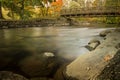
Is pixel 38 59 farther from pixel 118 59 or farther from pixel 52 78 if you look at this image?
pixel 118 59

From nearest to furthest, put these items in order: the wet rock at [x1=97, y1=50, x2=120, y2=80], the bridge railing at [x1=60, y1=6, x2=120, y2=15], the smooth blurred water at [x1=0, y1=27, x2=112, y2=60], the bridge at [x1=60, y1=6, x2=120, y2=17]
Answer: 1. the wet rock at [x1=97, y1=50, x2=120, y2=80]
2. the smooth blurred water at [x1=0, y1=27, x2=112, y2=60]
3. the bridge railing at [x1=60, y1=6, x2=120, y2=15]
4. the bridge at [x1=60, y1=6, x2=120, y2=17]

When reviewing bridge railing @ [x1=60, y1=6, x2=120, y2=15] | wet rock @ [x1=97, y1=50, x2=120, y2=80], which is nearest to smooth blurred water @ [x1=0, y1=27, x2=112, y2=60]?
wet rock @ [x1=97, y1=50, x2=120, y2=80]

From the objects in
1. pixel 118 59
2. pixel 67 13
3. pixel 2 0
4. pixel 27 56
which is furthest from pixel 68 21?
pixel 118 59

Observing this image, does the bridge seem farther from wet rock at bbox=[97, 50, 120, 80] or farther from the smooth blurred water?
wet rock at bbox=[97, 50, 120, 80]

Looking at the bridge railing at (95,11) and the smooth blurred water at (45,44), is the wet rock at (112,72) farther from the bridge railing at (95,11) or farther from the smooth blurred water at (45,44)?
the bridge railing at (95,11)

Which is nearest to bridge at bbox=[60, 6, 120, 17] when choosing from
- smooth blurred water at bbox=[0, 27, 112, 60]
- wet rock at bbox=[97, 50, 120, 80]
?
smooth blurred water at bbox=[0, 27, 112, 60]

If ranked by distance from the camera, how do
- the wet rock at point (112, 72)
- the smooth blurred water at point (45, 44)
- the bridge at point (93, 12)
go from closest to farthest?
the wet rock at point (112, 72), the smooth blurred water at point (45, 44), the bridge at point (93, 12)

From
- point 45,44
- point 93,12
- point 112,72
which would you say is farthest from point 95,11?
point 112,72

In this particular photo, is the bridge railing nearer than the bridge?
Yes

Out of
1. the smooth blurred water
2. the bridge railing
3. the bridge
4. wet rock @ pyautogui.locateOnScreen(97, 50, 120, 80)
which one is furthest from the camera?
the bridge

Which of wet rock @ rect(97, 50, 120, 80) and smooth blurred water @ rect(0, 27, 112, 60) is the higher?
wet rock @ rect(97, 50, 120, 80)

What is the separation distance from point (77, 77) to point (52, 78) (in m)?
1.47

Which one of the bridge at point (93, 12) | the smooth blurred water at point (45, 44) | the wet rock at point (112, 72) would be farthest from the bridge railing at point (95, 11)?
the wet rock at point (112, 72)

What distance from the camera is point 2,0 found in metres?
34.2
